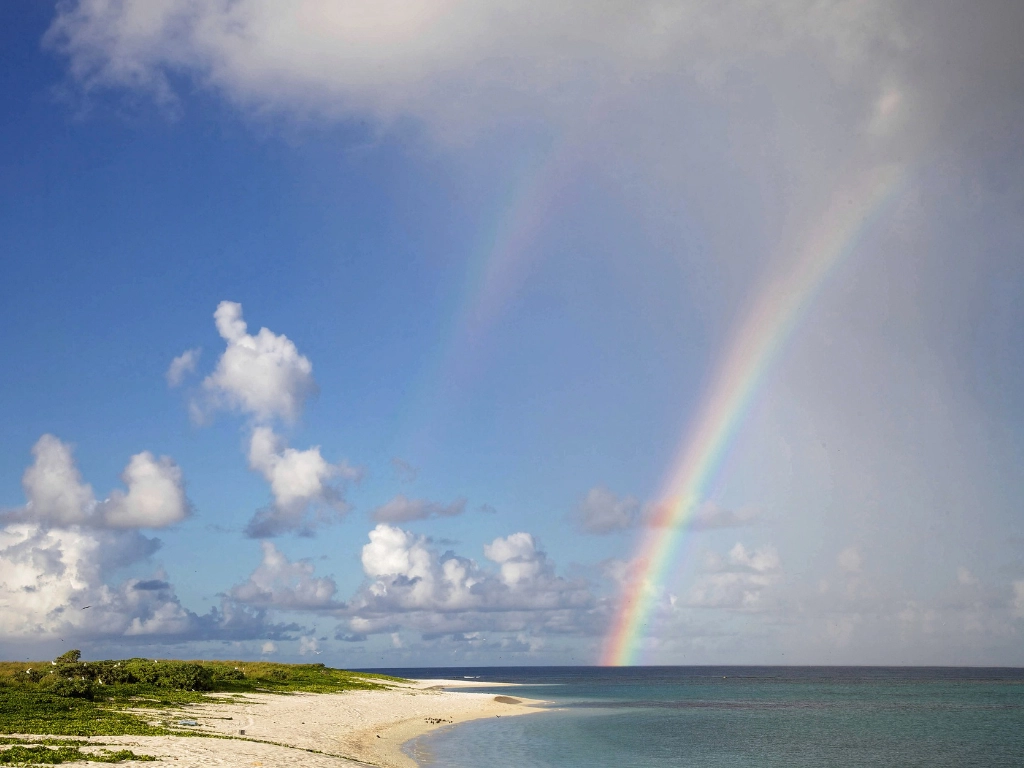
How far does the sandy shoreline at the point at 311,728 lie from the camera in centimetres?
3581

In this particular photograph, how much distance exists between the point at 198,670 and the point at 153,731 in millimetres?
36468

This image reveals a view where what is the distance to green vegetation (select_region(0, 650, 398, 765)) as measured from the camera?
3359 centimetres

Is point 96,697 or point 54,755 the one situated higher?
point 54,755

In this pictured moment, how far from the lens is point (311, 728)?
56.0 meters

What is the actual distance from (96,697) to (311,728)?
16209mm

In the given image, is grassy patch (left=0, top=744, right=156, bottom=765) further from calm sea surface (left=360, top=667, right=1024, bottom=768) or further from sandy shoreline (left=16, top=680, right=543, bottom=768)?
calm sea surface (left=360, top=667, right=1024, bottom=768)

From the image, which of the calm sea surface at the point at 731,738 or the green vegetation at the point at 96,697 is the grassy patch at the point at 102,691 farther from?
the calm sea surface at the point at 731,738

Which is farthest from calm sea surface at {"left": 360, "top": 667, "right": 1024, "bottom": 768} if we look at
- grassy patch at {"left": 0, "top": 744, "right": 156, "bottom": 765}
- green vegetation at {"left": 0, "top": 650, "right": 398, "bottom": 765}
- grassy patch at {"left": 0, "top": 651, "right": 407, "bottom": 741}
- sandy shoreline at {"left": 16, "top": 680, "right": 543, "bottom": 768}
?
grassy patch at {"left": 0, "top": 744, "right": 156, "bottom": 765}

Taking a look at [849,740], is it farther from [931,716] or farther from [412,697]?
[412,697]

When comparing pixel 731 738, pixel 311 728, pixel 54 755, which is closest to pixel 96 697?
pixel 311 728

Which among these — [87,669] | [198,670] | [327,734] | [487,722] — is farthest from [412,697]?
[327,734]

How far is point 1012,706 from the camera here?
392 feet

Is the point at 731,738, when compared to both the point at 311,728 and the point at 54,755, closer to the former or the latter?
the point at 311,728

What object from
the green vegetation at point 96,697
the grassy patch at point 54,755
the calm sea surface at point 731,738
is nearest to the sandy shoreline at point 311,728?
the grassy patch at point 54,755
